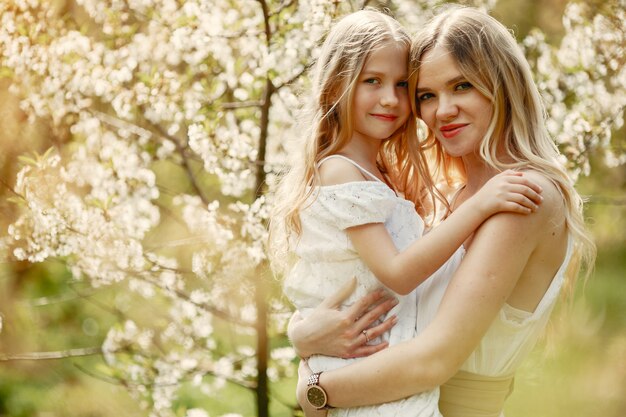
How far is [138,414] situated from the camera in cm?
370

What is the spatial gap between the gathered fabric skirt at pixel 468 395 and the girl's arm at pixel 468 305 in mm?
165

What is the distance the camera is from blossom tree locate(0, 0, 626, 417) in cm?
295

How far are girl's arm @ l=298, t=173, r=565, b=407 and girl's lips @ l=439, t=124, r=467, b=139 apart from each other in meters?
0.32

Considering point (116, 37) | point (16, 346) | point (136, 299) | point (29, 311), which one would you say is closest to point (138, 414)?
point (136, 299)

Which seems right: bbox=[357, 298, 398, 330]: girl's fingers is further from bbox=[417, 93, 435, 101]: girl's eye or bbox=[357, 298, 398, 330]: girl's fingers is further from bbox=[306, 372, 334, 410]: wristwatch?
bbox=[417, 93, 435, 101]: girl's eye

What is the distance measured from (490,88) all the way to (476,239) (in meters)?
0.43

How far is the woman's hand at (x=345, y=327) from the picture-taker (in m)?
2.03

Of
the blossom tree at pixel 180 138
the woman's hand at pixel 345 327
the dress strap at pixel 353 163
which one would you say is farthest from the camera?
the blossom tree at pixel 180 138

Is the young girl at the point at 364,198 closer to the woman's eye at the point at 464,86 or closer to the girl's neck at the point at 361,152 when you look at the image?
the girl's neck at the point at 361,152

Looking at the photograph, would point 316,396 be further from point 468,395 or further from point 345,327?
point 468,395

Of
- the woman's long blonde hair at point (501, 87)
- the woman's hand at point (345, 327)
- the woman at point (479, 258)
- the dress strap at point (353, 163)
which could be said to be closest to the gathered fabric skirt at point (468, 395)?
the woman at point (479, 258)

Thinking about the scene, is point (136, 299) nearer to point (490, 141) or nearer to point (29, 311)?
point (29, 311)

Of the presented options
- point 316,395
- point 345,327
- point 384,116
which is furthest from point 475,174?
point 316,395

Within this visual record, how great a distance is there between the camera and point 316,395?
6.68ft
